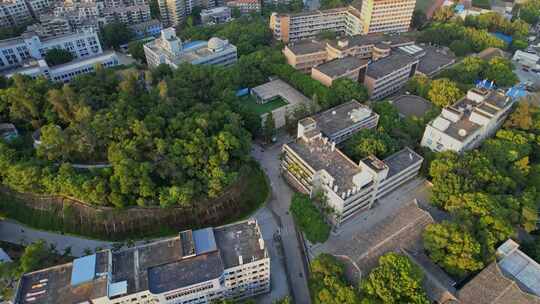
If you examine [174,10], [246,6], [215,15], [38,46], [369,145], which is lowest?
[369,145]

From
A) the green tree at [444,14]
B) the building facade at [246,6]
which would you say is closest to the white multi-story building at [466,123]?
the green tree at [444,14]

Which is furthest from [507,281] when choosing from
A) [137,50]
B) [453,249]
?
[137,50]

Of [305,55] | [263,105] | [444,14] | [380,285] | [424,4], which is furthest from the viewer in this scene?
[424,4]

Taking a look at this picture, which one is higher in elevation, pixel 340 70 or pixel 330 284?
pixel 340 70

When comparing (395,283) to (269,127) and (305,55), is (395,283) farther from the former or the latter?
(305,55)

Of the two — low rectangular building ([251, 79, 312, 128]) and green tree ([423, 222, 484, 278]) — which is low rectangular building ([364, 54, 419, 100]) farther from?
green tree ([423, 222, 484, 278])

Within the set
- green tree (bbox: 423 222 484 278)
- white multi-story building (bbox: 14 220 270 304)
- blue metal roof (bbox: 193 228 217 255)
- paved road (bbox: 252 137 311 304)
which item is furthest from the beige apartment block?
blue metal roof (bbox: 193 228 217 255)

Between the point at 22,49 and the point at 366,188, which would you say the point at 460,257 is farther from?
the point at 22,49

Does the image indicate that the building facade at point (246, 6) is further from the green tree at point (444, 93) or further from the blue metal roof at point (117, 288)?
the blue metal roof at point (117, 288)
